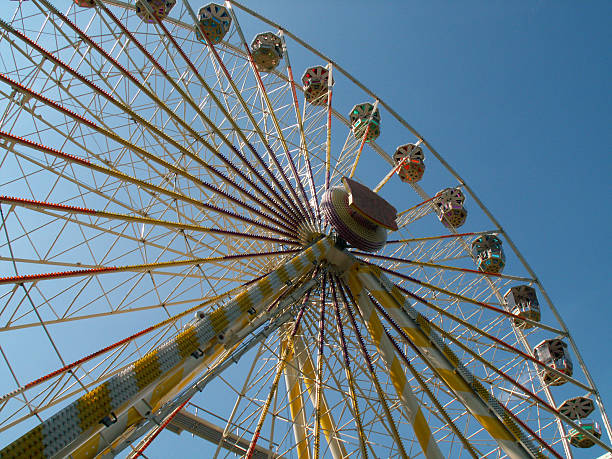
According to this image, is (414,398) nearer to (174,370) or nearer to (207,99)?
(174,370)

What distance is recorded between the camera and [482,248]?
65.6 ft

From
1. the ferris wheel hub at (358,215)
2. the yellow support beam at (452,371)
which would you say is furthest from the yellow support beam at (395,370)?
the ferris wheel hub at (358,215)

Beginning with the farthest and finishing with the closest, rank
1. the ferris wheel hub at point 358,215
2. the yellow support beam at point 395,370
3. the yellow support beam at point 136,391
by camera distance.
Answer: the ferris wheel hub at point 358,215, the yellow support beam at point 395,370, the yellow support beam at point 136,391

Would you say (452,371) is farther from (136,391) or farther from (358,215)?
(136,391)

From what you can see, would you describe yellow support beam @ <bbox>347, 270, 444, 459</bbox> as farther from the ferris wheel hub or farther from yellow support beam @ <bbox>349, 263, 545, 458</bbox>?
the ferris wheel hub

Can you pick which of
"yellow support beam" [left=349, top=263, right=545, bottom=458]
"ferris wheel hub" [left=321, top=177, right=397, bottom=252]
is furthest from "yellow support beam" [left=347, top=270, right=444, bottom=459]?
"ferris wheel hub" [left=321, top=177, right=397, bottom=252]

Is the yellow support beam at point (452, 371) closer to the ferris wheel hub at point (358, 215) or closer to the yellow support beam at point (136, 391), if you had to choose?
the ferris wheel hub at point (358, 215)

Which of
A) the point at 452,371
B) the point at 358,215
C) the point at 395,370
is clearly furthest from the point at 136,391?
the point at 358,215

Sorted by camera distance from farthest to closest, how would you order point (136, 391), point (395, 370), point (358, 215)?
point (358, 215) < point (395, 370) < point (136, 391)

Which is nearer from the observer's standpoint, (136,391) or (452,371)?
(136,391)

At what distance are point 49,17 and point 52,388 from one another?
9.11m

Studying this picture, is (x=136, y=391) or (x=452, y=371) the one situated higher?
(x=136, y=391)

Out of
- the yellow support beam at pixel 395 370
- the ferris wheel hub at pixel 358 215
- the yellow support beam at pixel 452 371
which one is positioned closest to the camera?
the yellow support beam at pixel 452 371

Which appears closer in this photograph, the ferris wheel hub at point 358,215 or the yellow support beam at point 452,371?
the yellow support beam at point 452,371
